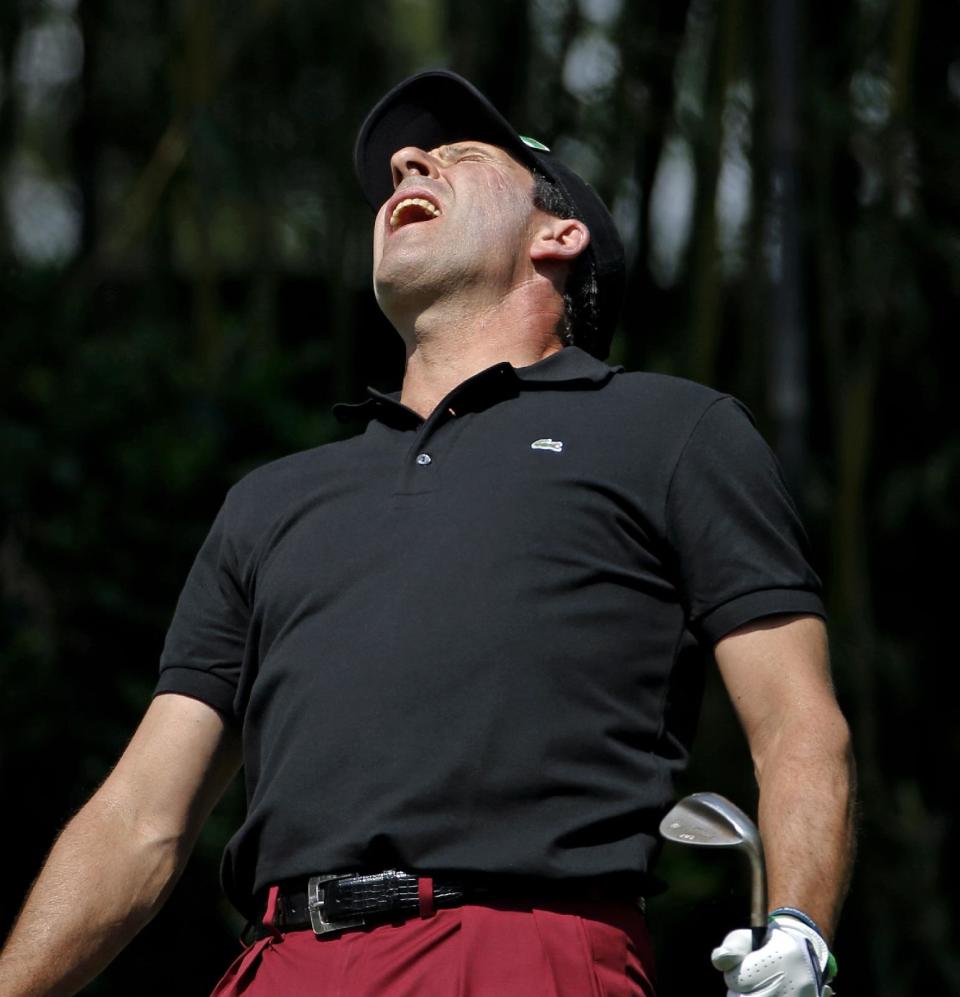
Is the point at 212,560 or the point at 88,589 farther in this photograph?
the point at 88,589

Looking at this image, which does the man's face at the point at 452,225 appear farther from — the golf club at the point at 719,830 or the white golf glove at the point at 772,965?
the white golf glove at the point at 772,965

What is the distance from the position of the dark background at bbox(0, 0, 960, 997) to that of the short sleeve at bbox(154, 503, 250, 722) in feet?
7.36

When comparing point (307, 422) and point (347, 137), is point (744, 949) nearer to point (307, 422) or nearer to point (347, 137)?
point (307, 422)

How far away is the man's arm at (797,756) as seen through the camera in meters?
1.77

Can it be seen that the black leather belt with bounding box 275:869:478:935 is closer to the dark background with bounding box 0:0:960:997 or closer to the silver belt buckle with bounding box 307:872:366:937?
the silver belt buckle with bounding box 307:872:366:937

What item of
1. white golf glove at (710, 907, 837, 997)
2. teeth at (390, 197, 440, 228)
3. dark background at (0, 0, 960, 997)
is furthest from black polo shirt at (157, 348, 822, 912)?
dark background at (0, 0, 960, 997)

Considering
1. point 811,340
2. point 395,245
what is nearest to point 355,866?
point 395,245

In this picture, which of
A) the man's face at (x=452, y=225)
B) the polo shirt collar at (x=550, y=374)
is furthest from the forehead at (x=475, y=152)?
the polo shirt collar at (x=550, y=374)

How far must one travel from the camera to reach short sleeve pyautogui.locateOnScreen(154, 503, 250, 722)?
225cm

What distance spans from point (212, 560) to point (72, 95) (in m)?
4.95

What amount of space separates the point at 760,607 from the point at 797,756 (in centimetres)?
18

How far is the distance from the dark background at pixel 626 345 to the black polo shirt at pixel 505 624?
234 cm

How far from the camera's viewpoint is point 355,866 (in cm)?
190

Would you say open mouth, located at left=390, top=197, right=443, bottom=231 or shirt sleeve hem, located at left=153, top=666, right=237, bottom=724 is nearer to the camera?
shirt sleeve hem, located at left=153, top=666, right=237, bottom=724
